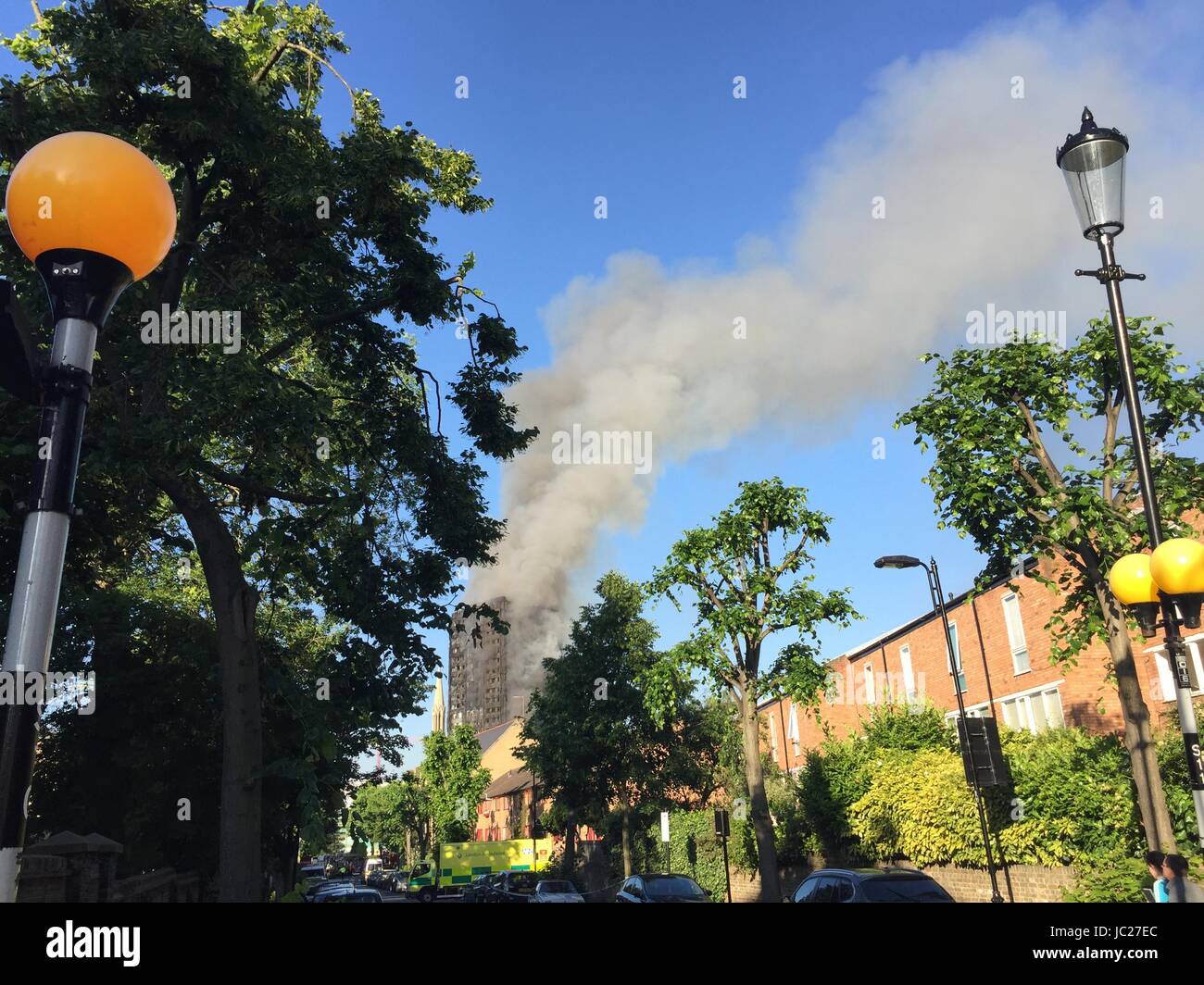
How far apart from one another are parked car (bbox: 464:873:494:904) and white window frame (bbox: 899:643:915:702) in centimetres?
2169

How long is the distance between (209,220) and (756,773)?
67.4 feet

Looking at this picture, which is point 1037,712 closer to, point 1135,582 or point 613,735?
point 613,735

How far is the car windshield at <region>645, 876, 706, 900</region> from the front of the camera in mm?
21016

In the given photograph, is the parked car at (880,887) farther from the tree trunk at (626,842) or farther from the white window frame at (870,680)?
the white window frame at (870,680)

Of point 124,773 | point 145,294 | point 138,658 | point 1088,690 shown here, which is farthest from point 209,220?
point 1088,690

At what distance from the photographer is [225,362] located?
12648 millimetres

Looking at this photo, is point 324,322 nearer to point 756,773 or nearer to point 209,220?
point 209,220

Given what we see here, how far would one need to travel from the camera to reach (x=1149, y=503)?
780cm

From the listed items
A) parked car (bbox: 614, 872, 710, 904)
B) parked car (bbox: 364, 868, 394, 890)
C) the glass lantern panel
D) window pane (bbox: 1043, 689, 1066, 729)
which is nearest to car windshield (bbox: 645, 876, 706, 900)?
parked car (bbox: 614, 872, 710, 904)

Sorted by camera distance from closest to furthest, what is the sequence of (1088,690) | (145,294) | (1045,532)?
(145,294), (1045,532), (1088,690)

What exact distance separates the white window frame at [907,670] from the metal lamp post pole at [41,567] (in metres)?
41.1

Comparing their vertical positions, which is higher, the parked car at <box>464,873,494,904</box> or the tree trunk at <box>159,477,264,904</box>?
the tree trunk at <box>159,477,264,904</box>

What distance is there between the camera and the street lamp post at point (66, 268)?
3143 millimetres

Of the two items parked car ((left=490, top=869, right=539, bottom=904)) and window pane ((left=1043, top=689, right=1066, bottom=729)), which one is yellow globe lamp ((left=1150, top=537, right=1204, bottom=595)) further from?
parked car ((left=490, top=869, right=539, bottom=904))
